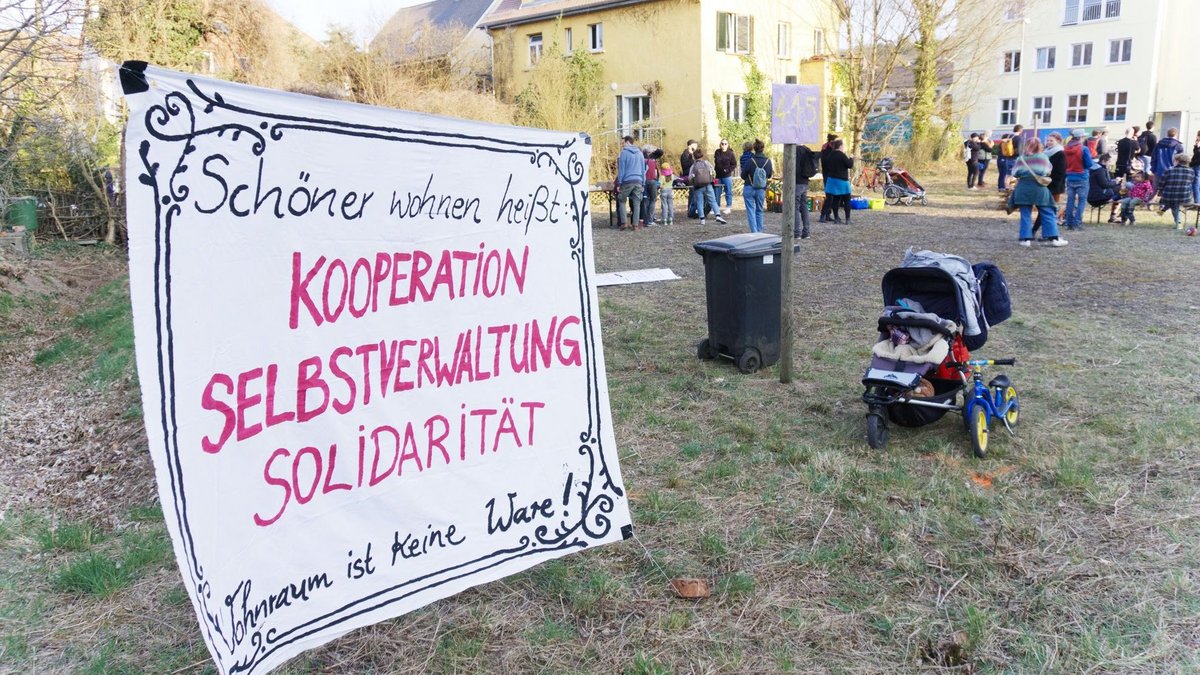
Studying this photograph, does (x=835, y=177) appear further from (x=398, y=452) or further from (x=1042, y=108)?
(x=1042, y=108)

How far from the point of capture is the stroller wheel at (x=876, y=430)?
4918 mm

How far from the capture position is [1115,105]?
42188 millimetres

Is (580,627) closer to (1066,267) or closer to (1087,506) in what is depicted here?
(1087,506)

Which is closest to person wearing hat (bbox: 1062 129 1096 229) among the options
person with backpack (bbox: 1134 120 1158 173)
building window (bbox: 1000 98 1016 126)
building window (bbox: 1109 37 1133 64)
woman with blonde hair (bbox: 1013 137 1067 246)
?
woman with blonde hair (bbox: 1013 137 1067 246)

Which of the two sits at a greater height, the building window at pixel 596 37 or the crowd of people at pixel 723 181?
the building window at pixel 596 37

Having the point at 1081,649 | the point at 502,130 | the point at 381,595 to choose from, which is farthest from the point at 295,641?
the point at 1081,649

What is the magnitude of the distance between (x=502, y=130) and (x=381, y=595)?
1.69 meters

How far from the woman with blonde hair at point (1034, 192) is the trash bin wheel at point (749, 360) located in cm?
783

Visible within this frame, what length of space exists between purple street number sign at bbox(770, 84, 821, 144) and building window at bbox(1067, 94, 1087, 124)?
44.7m

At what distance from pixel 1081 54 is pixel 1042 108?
3071 millimetres

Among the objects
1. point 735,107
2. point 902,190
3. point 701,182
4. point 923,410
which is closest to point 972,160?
point 902,190

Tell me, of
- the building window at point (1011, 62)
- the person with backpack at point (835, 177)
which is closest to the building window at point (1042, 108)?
the building window at point (1011, 62)

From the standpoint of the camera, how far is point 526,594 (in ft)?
11.3

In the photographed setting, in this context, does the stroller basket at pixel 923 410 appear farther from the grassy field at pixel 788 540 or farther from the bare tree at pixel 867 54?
the bare tree at pixel 867 54
